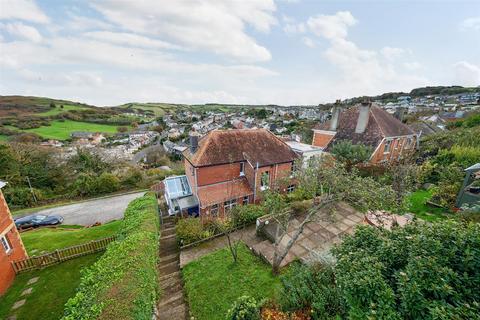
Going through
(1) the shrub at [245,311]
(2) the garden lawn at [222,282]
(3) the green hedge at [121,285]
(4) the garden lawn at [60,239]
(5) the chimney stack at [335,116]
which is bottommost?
(4) the garden lawn at [60,239]

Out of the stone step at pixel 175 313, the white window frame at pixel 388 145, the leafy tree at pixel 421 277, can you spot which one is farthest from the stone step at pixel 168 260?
the white window frame at pixel 388 145

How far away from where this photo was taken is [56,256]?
13641 millimetres

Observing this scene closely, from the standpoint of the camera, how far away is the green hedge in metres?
7.05

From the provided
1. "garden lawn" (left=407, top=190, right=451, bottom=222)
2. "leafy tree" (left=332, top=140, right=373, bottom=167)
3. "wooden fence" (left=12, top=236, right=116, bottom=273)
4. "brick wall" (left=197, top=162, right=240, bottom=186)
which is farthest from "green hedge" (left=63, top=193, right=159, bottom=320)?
"leafy tree" (left=332, top=140, right=373, bottom=167)

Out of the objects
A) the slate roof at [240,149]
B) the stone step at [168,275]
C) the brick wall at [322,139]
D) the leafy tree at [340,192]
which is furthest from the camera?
the brick wall at [322,139]

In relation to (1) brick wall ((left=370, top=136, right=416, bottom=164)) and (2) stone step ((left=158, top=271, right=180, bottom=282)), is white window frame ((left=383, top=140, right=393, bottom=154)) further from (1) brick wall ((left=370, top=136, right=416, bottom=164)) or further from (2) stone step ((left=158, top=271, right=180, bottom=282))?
(2) stone step ((left=158, top=271, right=180, bottom=282))

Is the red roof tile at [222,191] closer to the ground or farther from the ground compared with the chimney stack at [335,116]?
closer to the ground

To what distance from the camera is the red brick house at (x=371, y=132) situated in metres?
25.5

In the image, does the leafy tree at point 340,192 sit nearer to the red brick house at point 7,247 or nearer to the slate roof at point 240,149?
the slate roof at point 240,149

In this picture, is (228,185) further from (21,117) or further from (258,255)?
(21,117)

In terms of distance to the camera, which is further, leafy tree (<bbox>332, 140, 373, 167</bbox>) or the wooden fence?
leafy tree (<bbox>332, 140, 373, 167</bbox>)

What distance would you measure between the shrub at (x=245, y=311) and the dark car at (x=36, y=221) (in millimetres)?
25840

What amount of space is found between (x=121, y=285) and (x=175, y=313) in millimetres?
3484

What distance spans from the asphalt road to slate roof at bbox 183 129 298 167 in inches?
506
